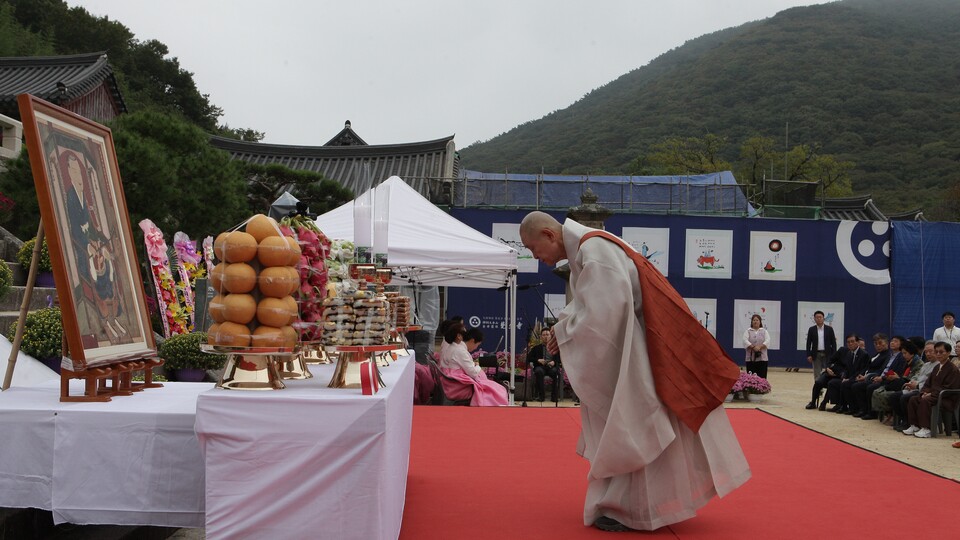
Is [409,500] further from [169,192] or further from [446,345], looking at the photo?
[169,192]

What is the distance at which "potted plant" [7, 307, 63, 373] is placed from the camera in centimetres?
464

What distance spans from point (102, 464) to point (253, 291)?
62 cm

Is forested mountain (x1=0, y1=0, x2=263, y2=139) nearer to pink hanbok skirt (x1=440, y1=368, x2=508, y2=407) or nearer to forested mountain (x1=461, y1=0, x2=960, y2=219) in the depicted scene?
forested mountain (x1=461, y1=0, x2=960, y2=219)

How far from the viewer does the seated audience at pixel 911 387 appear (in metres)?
8.45

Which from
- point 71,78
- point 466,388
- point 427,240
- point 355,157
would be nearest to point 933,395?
point 466,388

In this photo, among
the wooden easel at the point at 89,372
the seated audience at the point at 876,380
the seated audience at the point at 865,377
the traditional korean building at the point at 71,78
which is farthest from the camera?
the traditional korean building at the point at 71,78

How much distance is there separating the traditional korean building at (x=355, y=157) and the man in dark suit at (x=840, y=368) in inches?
518

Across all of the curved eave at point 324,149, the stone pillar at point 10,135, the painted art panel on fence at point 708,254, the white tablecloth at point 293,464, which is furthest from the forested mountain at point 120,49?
the white tablecloth at point 293,464

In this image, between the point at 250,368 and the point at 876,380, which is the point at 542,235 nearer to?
the point at 250,368

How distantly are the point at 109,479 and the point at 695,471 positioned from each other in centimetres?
206

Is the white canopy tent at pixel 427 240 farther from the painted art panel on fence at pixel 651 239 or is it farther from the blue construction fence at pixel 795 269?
the painted art panel on fence at pixel 651 239

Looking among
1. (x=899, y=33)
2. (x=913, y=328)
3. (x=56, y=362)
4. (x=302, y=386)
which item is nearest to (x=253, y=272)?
(x=302, y=386)

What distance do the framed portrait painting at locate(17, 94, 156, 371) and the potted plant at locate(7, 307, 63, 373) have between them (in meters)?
2.00

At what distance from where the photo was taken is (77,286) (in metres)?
2.54
